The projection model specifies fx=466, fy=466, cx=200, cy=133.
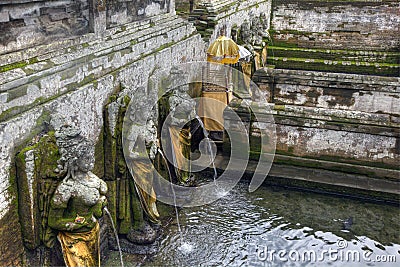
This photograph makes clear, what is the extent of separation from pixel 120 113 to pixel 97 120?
0.95 feet

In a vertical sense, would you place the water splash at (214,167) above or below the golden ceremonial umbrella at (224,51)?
below

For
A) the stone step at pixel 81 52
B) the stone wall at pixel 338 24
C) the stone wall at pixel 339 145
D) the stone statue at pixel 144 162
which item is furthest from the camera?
the stone wall at pixel 338 24

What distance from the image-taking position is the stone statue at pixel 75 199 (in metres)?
4.28

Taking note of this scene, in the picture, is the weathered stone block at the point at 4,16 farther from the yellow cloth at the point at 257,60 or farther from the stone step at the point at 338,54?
the stone step at the point at 338,54

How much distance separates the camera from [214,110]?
870cm

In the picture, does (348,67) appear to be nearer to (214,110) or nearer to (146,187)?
(214,110)

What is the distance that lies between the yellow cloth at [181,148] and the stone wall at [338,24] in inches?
325

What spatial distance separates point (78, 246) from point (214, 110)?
4.75 metres

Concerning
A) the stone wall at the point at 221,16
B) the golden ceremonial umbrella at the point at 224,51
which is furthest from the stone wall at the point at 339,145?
the stone wall at the point at 221,16

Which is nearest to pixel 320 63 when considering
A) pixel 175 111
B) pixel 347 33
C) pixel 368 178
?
pixel 347 33

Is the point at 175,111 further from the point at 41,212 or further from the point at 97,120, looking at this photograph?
the point at 41,212
